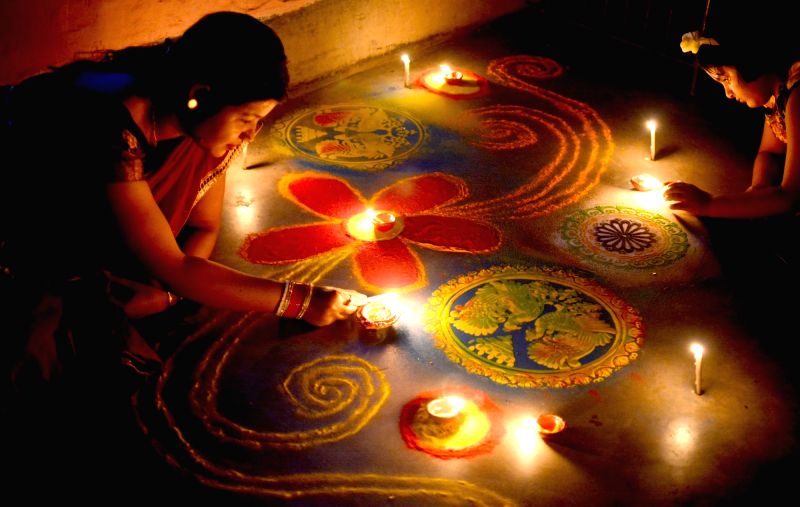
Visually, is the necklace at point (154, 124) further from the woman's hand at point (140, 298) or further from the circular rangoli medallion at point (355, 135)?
the circular rangoli medallion at point (355, 135)

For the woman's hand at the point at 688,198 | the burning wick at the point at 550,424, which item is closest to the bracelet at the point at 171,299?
the burning wick at the point at 550,424

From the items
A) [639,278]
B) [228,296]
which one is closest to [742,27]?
[639,278]

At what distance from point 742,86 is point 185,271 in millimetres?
2443

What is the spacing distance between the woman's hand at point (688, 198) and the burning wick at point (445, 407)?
1.66 m

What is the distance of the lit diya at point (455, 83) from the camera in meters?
5.06

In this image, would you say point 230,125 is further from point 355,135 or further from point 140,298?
point 355,135

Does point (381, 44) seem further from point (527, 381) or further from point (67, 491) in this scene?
point (67, 491)

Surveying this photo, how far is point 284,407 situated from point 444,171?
6.30ft

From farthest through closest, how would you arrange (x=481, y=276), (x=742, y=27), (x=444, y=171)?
(x=444, y=171) < (x=481, y=276) < (x=742, y=27)

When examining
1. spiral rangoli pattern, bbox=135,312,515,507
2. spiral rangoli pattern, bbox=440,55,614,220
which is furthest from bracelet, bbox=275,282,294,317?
spiral rangoli pattern, bbox=440,55,614,220

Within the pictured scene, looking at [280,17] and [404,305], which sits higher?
[280,17]

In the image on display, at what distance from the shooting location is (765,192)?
135 inches

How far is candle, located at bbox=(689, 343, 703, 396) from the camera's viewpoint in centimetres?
266

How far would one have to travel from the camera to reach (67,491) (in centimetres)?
234
